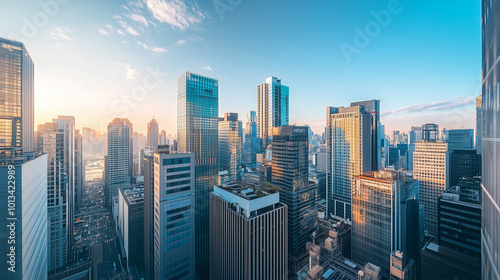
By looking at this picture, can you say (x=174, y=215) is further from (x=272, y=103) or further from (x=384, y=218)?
(x=272, y=103)

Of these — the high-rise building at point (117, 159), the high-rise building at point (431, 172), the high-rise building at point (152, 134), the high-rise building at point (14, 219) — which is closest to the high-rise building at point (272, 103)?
the high-rise building at point (431, 172)

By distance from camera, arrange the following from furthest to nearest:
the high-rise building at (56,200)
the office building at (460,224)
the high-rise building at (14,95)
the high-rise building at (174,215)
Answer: the high-rise building at (56,200), the office building at (460,224), the high-rise building at (14,95), the high-rise building at (174,215)

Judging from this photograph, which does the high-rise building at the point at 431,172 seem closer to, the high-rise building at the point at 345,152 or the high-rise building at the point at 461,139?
the high-rise building at the point at 345,152

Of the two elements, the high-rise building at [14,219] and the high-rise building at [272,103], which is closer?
the high-rise building at [14,219]

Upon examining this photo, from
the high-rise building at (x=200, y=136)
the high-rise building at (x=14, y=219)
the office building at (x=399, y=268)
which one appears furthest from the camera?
the high-rise building at (x=200, y=136)

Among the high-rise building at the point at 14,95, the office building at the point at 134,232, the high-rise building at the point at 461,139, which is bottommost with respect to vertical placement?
the office building at the point at 134,232

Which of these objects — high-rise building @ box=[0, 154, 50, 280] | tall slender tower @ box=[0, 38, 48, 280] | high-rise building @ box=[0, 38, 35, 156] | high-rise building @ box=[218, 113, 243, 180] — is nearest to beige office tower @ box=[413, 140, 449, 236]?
high-rise building @ box=[218, 113, 243, 180]
